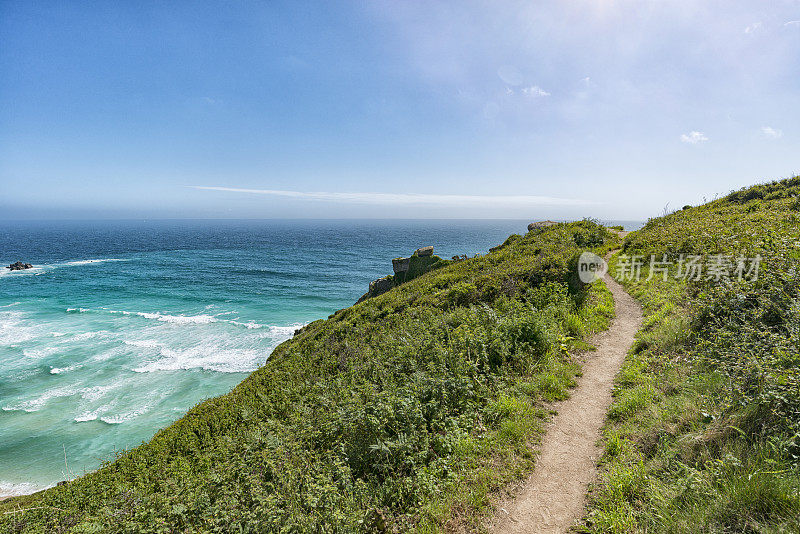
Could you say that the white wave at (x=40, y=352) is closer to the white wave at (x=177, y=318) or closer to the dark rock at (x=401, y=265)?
the white wave at (x=177, y=318)

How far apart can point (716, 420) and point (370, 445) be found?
561 cm

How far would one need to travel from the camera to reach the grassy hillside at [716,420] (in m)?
3.52

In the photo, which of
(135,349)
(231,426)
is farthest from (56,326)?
(231,426)

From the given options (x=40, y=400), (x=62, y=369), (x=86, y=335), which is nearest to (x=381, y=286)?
(x=40, y=400)

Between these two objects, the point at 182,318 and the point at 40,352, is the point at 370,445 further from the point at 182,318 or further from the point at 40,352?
the point at 182,318

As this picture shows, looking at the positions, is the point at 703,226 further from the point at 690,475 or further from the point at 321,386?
the point at 321,386

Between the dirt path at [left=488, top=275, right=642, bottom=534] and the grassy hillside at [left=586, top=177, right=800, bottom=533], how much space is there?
31cm

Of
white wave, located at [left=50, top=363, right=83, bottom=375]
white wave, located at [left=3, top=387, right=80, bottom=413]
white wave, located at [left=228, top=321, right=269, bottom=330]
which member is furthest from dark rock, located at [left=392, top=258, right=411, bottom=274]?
white wave, located at [left=50, top=363, right=83, bottom=375]

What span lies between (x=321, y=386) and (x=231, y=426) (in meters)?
3.67

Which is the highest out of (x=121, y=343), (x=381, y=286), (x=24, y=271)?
(x=381, y=286)

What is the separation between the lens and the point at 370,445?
19.0 feet

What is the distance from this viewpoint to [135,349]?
30.4 meters

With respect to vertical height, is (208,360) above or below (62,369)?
above

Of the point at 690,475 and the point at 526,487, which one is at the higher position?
the point at 690,475
